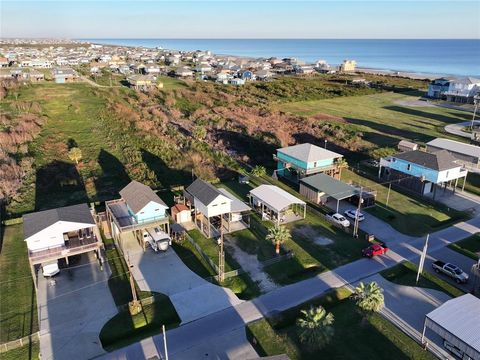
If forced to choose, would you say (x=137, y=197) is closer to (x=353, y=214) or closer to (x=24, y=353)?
(x=24, y=353)

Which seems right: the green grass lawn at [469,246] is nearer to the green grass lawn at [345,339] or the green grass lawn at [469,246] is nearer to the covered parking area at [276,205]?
the green grass lawn at [345,339]

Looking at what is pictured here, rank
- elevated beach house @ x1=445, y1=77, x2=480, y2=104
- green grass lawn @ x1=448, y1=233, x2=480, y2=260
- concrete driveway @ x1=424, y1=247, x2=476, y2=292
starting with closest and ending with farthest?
1. concrete driveway @ x1=424, y1=247, x2=476, y2=292
2. green grass lawn @ x1=448, y1=233, x2=480, y2=260
3. elevated beach house @ x1=445, y1=77, x2=480, y2=104

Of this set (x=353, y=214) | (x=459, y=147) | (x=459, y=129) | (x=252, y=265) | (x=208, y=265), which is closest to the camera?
(x=208, y=265)

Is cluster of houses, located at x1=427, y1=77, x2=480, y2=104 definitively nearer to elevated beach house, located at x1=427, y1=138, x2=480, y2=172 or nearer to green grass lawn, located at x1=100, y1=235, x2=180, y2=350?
elevated beach house, located at x1=427, y1=138, x2=480, y2=172

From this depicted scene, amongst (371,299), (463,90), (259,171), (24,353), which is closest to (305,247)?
(371,299)

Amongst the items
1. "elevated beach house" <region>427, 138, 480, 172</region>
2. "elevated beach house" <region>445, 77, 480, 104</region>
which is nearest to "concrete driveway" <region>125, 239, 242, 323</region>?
"elevated beach house" <region>427, 138, 480, 172</region>

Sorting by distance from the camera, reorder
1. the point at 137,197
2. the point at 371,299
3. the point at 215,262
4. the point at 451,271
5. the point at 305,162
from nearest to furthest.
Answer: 1. the point at 371,299
2. the point at 451,271
3. the point at 215,262
4. the point at 137,197
5. the point at 305,162
